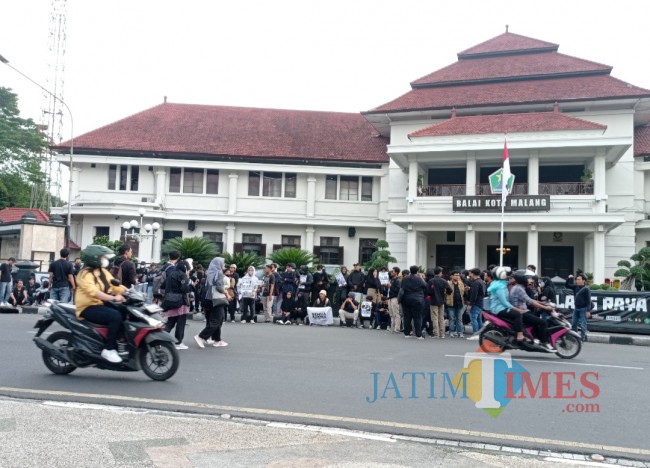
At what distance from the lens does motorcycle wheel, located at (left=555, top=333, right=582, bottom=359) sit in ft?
35.6

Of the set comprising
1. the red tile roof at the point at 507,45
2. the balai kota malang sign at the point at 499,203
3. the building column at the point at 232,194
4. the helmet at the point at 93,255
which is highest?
the red tile roof at the point at 507,45

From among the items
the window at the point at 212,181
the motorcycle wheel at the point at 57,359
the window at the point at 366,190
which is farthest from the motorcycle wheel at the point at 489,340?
the window at the point at 212,181

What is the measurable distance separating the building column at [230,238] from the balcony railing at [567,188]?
15553 mm

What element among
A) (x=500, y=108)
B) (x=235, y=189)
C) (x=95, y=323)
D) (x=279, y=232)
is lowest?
(x=95, y=323)

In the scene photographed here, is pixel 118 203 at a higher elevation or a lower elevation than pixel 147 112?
lower

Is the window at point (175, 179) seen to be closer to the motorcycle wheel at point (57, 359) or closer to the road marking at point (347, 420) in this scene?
the motorcycle wheel at point (57, 359)

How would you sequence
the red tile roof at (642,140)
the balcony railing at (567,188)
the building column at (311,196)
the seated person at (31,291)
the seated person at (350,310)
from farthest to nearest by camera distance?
the building column at (311,196)
the red tile roof at (642,140)
the balcony railing at (567,188)
the seated person at (31,291)
the seated person at (350,310)

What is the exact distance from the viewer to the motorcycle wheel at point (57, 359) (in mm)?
7813

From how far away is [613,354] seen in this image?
1201 cm

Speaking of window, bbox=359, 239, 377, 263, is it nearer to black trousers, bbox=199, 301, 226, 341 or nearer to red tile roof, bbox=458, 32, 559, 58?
red tile roof, bbox=458, 32, 559, 58

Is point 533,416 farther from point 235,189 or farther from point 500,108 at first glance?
point 235,189

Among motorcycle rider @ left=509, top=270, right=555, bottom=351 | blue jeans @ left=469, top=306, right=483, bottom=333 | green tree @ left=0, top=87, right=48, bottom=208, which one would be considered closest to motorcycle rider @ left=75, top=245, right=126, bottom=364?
motorcycle rider @ left=509, top=270, right=555, bottom=351

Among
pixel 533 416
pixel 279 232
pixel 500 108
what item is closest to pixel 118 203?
pixel 279 232

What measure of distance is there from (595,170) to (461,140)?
5.76 metres
